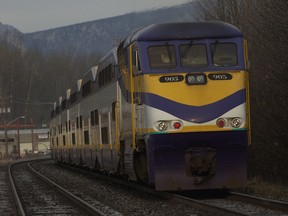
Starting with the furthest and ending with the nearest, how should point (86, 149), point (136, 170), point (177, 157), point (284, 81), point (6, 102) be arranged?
point (6, 102) < point (86, 149) < point (284, 81) < point (136, 170) < point (177, 157)

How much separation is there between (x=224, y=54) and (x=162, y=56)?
1.41m

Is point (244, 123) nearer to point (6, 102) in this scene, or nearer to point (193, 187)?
point (193, 187)

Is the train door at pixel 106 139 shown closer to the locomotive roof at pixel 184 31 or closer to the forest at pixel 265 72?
the forest at pixel 265 72

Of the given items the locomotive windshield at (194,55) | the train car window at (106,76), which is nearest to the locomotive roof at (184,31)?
the locomotive windshield at (194,55)

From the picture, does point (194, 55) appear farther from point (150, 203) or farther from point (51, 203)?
point (51, 203)

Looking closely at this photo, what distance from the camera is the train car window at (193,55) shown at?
12.8m

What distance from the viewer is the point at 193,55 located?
12914 mm

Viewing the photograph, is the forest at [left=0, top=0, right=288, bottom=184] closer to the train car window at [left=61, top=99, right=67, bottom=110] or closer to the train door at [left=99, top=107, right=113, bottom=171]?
the train door at [left=99, top=107, right=113, bottom=171]

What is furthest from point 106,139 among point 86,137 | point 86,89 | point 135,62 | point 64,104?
point 64,104

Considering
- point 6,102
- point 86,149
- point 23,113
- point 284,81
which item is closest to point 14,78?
point 6,102

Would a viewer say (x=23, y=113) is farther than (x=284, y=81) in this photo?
Yes

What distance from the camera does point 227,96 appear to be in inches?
493

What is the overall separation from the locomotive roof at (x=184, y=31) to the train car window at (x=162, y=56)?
0.22m

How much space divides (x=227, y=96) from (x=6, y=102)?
285 ft
